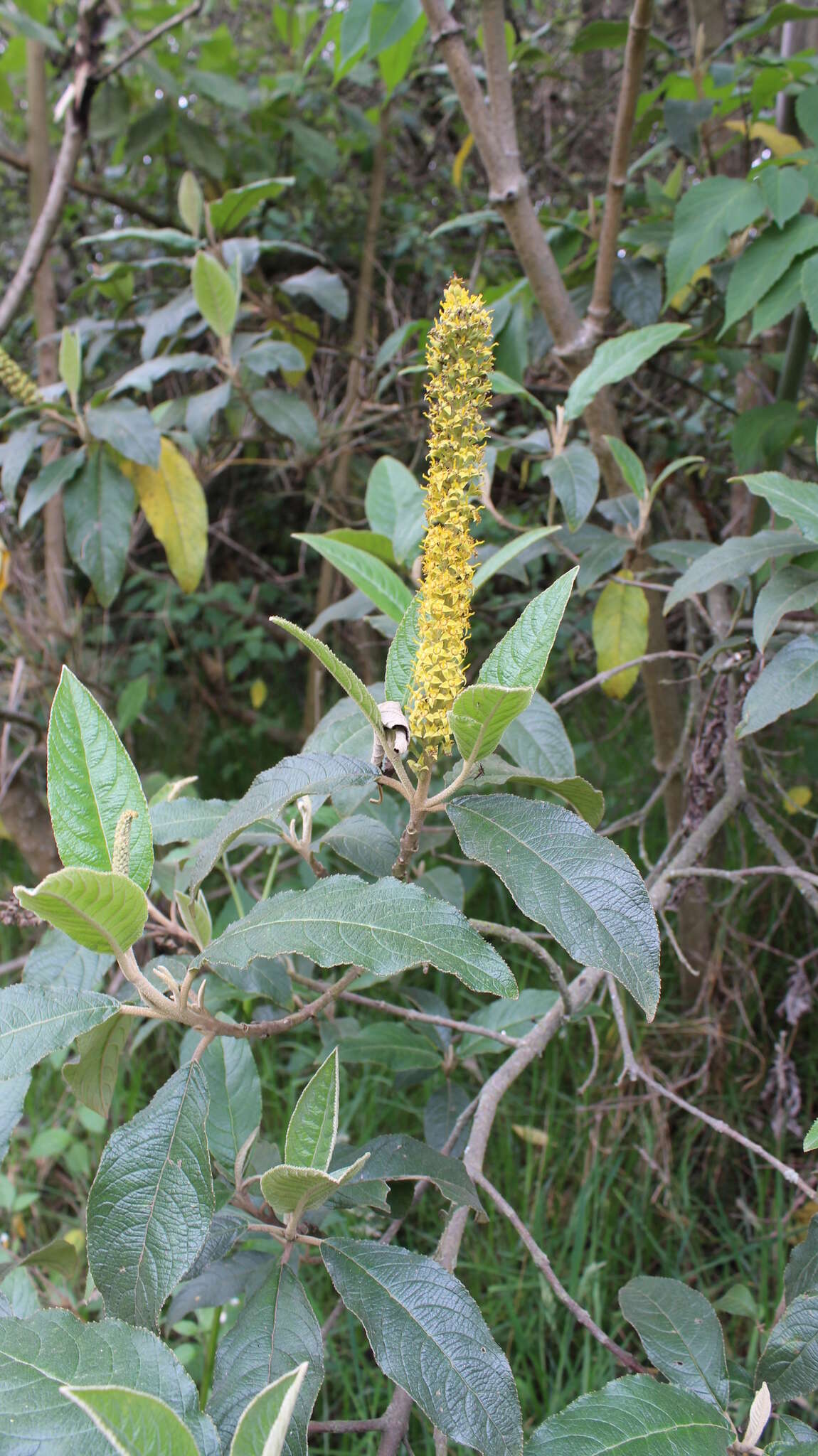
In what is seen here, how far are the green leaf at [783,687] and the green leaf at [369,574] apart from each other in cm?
38

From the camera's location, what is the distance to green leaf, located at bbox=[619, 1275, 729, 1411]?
86 centimetres

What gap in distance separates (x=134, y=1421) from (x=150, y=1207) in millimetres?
191

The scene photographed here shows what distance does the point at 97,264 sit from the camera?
3.04 metres

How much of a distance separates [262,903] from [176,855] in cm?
45

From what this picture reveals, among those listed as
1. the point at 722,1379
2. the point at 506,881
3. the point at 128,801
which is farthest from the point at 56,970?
the point at 722,1379

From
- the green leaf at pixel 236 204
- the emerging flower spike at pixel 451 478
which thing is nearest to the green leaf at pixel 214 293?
the green leaf at pixel 236 204

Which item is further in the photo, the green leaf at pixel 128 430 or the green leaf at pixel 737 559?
the green leaf at pixel 128 430

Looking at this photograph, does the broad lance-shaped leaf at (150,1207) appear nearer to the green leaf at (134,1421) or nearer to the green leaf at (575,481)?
the green leaf at (134,1421)

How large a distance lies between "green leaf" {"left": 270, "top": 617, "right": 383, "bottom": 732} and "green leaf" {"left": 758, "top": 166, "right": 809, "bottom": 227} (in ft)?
3.60

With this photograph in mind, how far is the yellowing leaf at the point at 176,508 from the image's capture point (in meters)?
1.77

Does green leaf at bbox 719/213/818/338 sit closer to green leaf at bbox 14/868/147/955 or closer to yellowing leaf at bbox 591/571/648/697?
yellowing leaf at bbox 591/571/648/697

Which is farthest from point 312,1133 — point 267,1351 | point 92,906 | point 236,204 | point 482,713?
point 236,204

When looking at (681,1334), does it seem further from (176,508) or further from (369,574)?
(176,508)

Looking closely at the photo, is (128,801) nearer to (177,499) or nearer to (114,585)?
(114,585)
